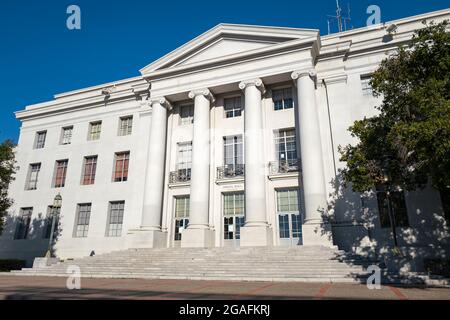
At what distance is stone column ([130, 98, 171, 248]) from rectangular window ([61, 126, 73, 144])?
9.58 metres

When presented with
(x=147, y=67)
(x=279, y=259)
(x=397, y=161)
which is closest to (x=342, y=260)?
(x=279, y=259)

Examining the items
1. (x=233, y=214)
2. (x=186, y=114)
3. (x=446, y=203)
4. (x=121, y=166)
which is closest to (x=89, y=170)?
(x=121, y=166)

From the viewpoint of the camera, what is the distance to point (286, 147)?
70.1 ft

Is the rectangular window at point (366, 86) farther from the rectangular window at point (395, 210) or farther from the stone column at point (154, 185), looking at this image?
the stone column at point (154, 185)

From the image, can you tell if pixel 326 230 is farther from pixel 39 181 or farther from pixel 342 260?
pixel 39 181

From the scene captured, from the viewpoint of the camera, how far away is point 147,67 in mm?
25016

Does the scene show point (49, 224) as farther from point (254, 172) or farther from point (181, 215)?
point (254, 172)

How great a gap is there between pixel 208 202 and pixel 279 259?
290 inches

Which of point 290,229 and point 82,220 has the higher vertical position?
point 82,220

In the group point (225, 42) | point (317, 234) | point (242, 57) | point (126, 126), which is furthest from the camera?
point (126, 126)

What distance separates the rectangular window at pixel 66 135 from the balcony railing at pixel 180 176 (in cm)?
1139

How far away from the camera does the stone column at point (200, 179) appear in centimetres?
1966

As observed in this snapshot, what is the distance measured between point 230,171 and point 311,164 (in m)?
5.54
